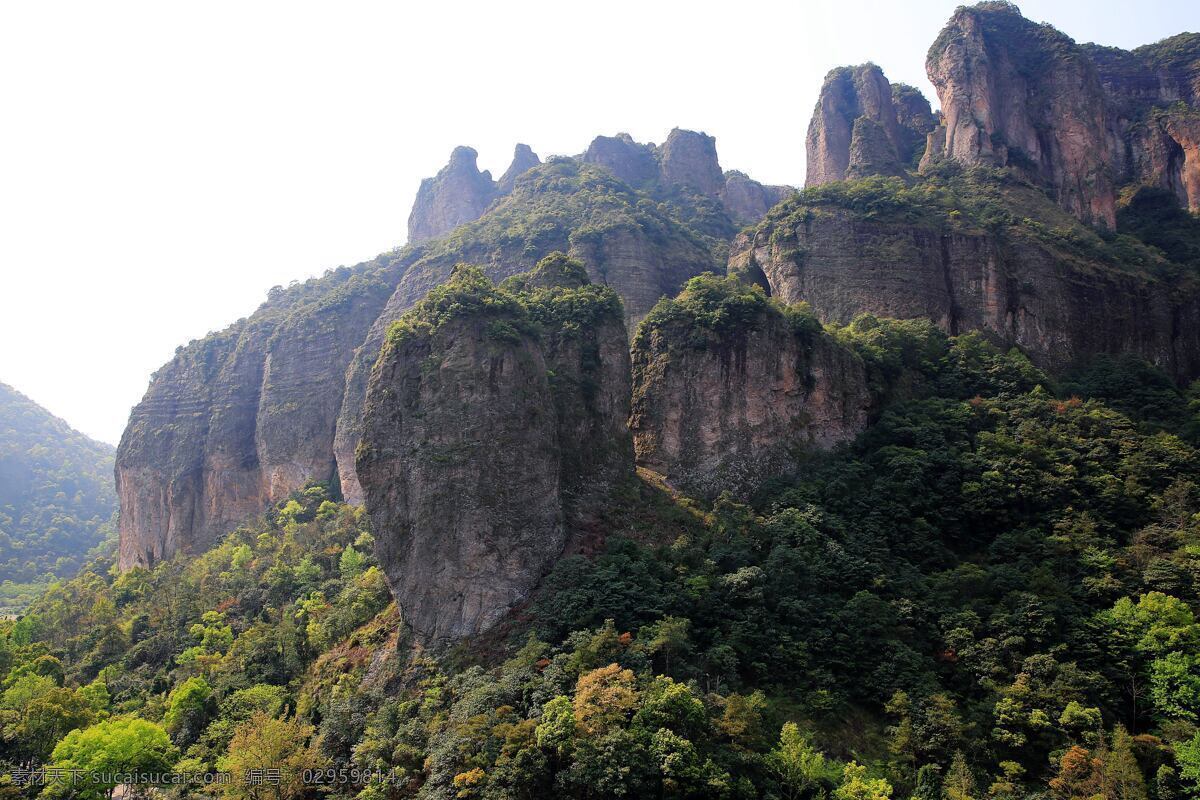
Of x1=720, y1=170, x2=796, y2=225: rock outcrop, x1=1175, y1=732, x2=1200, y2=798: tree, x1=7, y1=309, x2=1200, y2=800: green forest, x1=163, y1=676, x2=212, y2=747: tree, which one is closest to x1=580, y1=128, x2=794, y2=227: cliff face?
x1=720, y1=170, x2=796, y2=225: rock outcrop

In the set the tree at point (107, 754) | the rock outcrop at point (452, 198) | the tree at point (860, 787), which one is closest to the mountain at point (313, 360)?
the rock outcrop at point (452, 198)

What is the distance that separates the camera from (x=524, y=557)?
32000 millimetres

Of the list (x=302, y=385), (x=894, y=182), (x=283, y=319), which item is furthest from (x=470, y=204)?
(x=894, y=182)

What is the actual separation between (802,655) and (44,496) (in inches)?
4440

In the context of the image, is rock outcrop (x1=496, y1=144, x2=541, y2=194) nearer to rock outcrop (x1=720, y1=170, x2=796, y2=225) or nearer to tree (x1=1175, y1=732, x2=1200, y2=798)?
rock outcrop (x1=720, y1=170, x2=796, y2=225)

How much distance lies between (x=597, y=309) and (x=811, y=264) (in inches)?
718

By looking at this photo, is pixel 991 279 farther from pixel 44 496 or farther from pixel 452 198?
pixel 44 496

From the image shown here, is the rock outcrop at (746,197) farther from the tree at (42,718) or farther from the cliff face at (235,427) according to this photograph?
the tree at (42,718)

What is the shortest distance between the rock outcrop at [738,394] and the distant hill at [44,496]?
3026 inches

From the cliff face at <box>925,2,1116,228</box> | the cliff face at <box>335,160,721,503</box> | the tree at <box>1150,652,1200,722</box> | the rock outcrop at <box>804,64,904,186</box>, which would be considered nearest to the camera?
the tree at <box>1150,652,1200,722</box>

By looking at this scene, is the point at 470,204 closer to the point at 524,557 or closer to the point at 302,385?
the point at 302,385

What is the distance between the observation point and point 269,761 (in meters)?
26.2

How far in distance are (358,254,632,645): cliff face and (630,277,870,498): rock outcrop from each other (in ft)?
12.4

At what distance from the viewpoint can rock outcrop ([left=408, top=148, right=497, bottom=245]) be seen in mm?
93188
